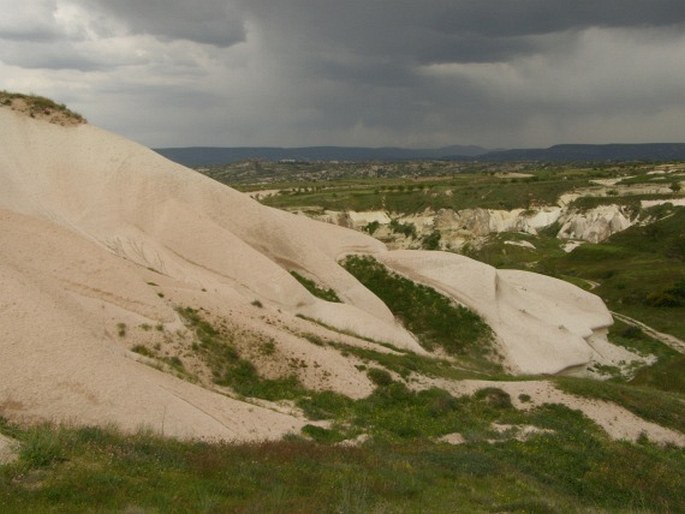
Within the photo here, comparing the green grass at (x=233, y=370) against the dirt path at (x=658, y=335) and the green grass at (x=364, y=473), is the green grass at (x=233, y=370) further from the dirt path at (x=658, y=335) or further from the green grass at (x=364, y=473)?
the dirt path at (x=658, y=335)

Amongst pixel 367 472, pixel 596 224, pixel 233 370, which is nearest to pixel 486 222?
pixel 596 224

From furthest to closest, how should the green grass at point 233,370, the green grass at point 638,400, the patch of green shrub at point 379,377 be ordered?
the green grass at point 638,400
the patch of green shrub at point 379,377
the green grass at point 233,370

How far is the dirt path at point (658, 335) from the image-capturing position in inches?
1750

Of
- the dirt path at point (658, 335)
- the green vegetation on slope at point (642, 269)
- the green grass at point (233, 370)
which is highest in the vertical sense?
the green grass at point (233, 370)

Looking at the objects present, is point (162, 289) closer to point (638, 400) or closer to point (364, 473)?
point (364, 473)

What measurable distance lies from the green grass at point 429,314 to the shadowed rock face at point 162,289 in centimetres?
95

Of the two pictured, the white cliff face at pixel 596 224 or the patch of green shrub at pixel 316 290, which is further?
the white cliff face at pixel 596 224

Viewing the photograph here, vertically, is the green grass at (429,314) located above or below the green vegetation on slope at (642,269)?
above

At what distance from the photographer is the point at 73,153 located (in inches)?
1211

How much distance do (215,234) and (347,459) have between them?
17610mm

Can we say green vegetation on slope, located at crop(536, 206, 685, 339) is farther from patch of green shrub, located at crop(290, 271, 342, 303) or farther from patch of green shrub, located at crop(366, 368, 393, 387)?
patch of green shrub, located at crop(366, 368, 393, 387)

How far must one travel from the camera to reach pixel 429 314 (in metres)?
33.5

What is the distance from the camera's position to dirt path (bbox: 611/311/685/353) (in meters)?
44.4

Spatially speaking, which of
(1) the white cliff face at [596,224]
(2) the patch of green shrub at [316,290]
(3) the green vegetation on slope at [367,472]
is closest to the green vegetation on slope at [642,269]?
(1) the white cliff face at [596,224]
